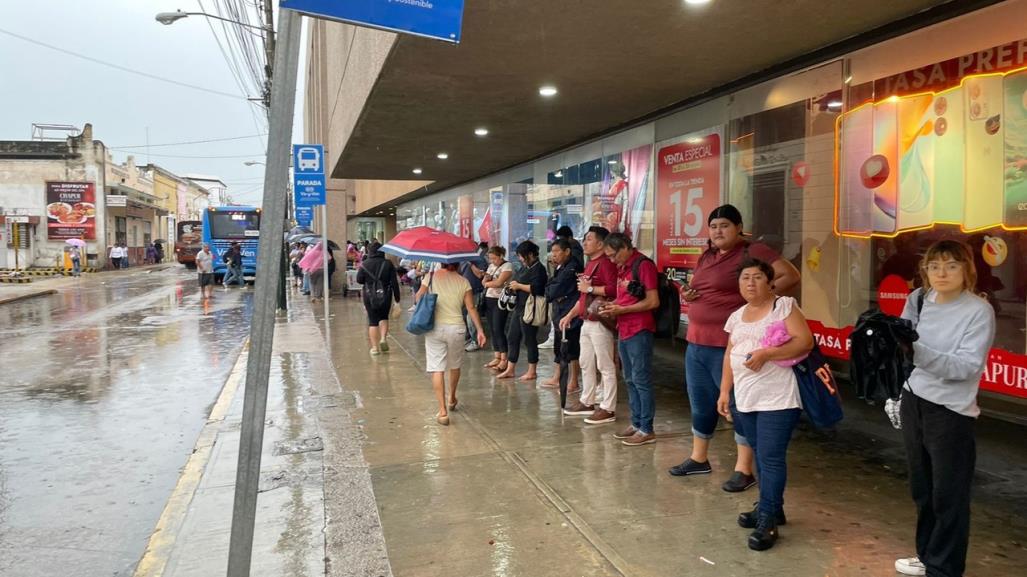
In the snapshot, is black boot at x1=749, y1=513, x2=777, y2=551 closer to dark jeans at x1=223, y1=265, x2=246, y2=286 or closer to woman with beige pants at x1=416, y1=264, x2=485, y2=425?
woman with beige pants at x1=416, y1=264, x2=485, y2=425

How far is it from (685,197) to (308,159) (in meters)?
7.96

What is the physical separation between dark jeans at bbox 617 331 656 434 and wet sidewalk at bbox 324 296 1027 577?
0.26 metres

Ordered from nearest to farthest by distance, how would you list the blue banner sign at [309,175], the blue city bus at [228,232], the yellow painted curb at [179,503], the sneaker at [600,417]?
the yellow painted curb at [179,503], the sneaker at [600,417], the blue banner sign at [309,175], the blue city bus at [228,232]

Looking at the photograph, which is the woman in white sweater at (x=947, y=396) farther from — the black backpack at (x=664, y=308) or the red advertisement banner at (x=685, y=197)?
the red advertisement banner at (x=685, y=197)

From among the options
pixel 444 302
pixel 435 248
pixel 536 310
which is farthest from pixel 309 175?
pixel 444 302

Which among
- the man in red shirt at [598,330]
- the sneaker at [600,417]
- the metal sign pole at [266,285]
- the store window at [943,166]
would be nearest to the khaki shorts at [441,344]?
the man in red shirt at [598,330]

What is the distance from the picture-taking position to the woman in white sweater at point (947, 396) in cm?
289

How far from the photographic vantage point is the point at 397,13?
8.50 feet

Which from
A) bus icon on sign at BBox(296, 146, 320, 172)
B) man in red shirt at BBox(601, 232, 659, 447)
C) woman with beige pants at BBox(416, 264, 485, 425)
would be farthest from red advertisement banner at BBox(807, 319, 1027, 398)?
bus icon on sign at BBox(296, 146, 320, 172)

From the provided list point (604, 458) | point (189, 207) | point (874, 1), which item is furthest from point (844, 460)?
point (189, 207)

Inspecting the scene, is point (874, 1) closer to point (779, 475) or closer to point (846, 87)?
point (846, 87)

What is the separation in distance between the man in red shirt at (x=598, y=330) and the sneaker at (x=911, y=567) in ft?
9.39

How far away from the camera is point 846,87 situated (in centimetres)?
584

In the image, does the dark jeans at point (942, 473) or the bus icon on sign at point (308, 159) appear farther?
the bus icon on sign at point (308, 159)
